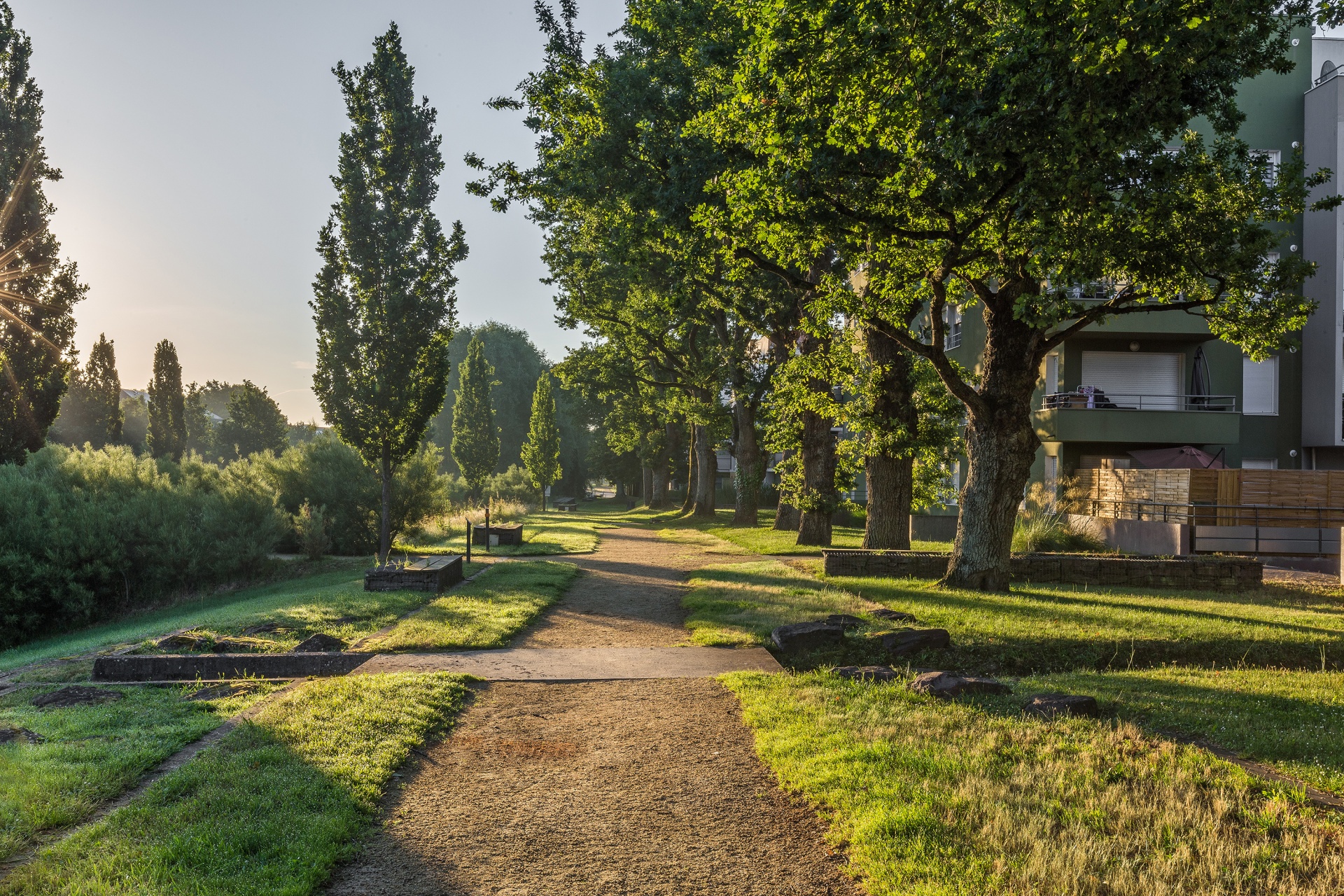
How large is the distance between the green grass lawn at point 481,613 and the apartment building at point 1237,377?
1797 cm

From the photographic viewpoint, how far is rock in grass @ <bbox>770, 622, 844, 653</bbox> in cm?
945

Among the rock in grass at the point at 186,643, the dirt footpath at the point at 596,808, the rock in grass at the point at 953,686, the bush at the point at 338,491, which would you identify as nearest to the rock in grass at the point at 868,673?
the rock in grass at the point at 953,686

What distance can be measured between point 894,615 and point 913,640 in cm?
138

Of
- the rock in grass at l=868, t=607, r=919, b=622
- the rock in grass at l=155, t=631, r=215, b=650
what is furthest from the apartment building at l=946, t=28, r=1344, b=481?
the rock in grass at l=155, t=631, r=215, b=650

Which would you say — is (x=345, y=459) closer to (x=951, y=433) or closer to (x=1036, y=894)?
(x=951, y=433)

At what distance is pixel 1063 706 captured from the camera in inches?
263

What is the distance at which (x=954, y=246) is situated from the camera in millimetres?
11922

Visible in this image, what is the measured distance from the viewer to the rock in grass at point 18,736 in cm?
587

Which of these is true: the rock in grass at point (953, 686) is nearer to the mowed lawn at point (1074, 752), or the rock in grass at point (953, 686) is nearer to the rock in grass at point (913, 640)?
the mowed lawn at point (1074, 752)

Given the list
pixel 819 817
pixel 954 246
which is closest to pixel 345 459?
pixel 954 246

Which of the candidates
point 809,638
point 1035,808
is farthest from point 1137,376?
point 1035,808

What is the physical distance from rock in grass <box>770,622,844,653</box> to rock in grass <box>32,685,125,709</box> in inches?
257

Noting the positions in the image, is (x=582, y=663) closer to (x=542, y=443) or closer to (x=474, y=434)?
(x=542, y=443)

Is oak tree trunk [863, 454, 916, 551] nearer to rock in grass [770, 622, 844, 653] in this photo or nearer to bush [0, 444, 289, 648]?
rock in grass [770, 622, 844, 653]
